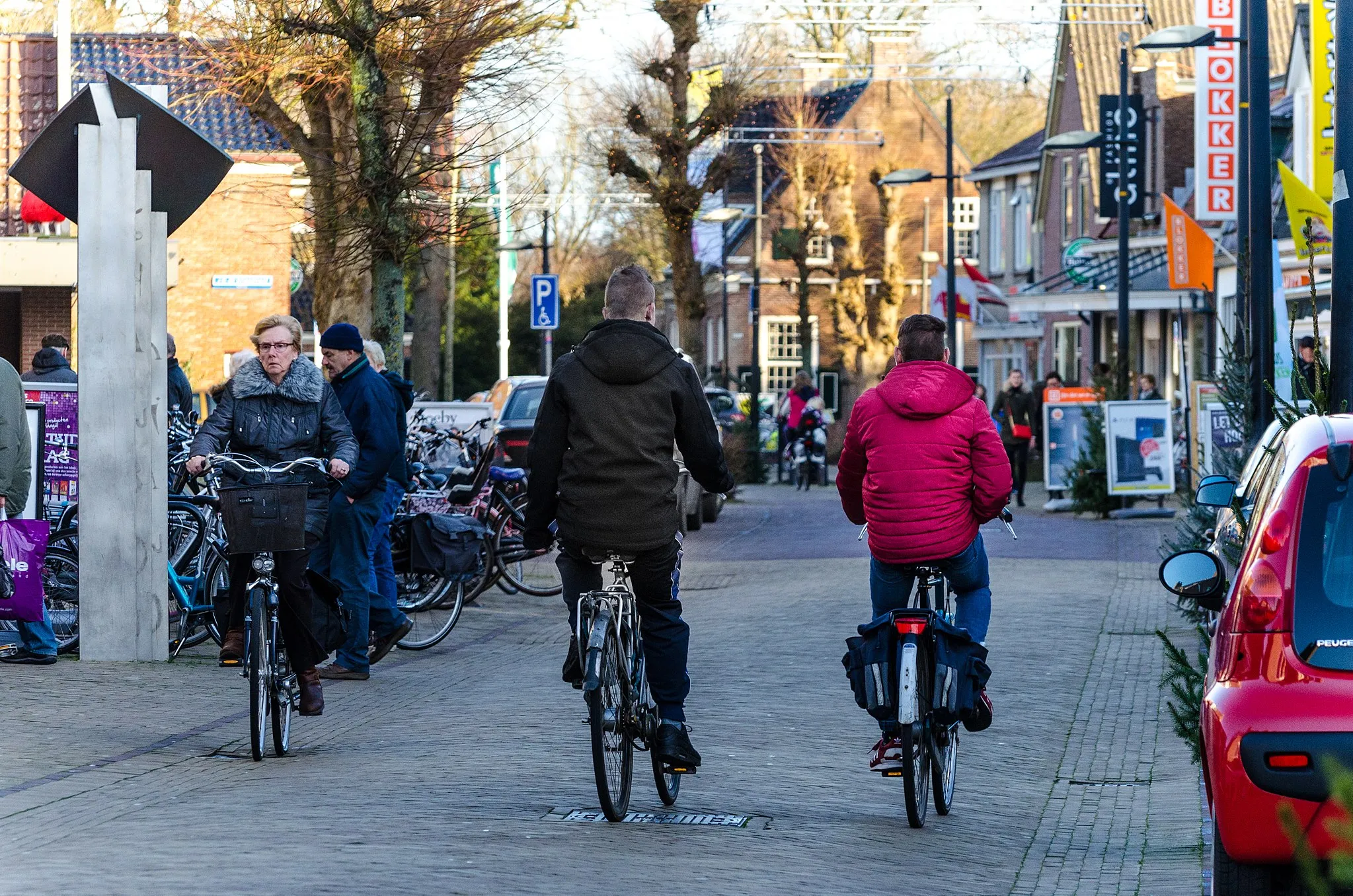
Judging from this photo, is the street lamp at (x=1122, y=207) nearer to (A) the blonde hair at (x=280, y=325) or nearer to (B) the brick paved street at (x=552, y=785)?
(B) the brick paved street at (x=552, y=785)

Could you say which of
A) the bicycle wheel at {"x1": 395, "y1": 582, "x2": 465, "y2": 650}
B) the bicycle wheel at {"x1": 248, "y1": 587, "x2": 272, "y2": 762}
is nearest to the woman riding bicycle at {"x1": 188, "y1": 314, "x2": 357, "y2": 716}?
the bicycle wheel at {"x1": 248, "y1": 587, "x2": 272, "y2": 762}

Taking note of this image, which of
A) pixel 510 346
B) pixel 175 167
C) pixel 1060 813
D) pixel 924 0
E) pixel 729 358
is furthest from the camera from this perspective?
pixel 729 358

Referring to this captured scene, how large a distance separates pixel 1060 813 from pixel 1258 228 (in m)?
6.83

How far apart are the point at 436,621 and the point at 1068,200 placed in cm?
3702

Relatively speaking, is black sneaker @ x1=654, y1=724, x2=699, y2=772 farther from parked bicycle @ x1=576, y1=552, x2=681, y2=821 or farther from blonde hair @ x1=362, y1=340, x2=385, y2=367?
blonde hair @ x1=362, y1=340, x2=385, y2=367

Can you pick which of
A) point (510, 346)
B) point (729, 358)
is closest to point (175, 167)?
point (510, 346)

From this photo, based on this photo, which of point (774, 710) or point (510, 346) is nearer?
point (774, 710)

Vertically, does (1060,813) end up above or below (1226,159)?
below

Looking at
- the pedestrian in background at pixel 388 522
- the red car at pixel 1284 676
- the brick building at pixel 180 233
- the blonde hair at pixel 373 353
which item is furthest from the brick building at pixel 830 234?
the red car at pixel 1284 676

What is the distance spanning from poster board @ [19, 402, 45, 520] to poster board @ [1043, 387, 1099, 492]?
15.5 m

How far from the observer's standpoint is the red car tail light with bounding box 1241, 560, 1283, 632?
4684 mm

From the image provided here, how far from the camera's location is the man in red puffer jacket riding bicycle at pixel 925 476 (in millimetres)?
6977

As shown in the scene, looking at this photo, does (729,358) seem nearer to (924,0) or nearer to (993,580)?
(924,0)

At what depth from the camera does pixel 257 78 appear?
16.1m
